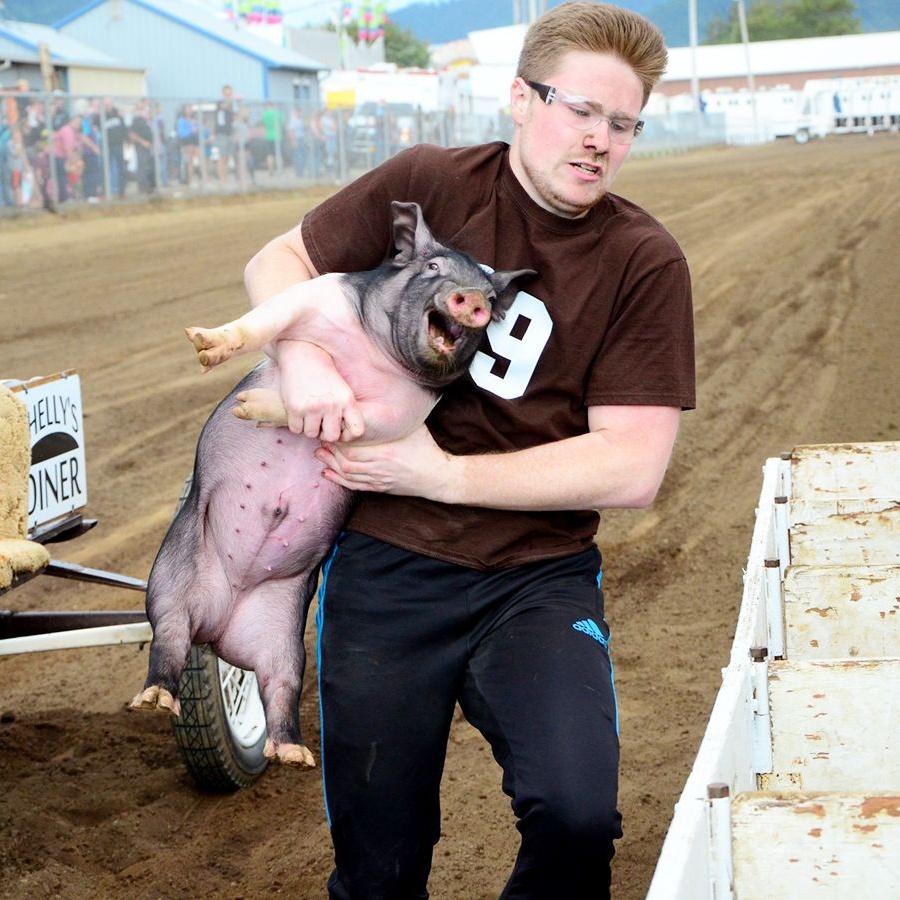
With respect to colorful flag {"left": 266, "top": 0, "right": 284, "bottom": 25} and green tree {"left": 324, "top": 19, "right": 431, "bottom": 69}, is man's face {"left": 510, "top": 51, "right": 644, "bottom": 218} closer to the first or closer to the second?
colorful flag {"left": 266, "top": 0, "right": 284, "bottom": 25}

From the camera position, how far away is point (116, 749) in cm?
532

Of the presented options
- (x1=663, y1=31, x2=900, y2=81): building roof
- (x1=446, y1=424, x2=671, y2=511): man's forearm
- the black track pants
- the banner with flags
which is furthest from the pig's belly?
(x1=663, y1=31, x2=900, y2=81): building roof

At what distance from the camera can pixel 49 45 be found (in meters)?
38.7

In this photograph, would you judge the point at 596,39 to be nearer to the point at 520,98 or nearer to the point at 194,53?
the point at 520,98

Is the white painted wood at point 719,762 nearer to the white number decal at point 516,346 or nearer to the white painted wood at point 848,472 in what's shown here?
the white number decal at point 516,346

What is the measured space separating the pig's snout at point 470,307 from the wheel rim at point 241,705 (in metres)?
2.19

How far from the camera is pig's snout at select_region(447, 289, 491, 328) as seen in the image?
118 inches

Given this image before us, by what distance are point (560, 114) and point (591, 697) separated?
125cm

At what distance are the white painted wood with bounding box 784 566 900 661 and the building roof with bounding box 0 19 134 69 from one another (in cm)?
3204

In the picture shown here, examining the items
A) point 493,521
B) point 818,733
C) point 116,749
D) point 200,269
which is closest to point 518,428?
point 493,521

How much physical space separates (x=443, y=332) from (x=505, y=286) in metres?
0.18

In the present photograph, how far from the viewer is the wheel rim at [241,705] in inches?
193

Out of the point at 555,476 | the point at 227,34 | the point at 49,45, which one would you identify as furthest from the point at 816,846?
the point at 227,34

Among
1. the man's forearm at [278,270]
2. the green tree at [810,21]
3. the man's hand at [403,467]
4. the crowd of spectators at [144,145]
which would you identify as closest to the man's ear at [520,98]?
the man's forearm at [278,270]
